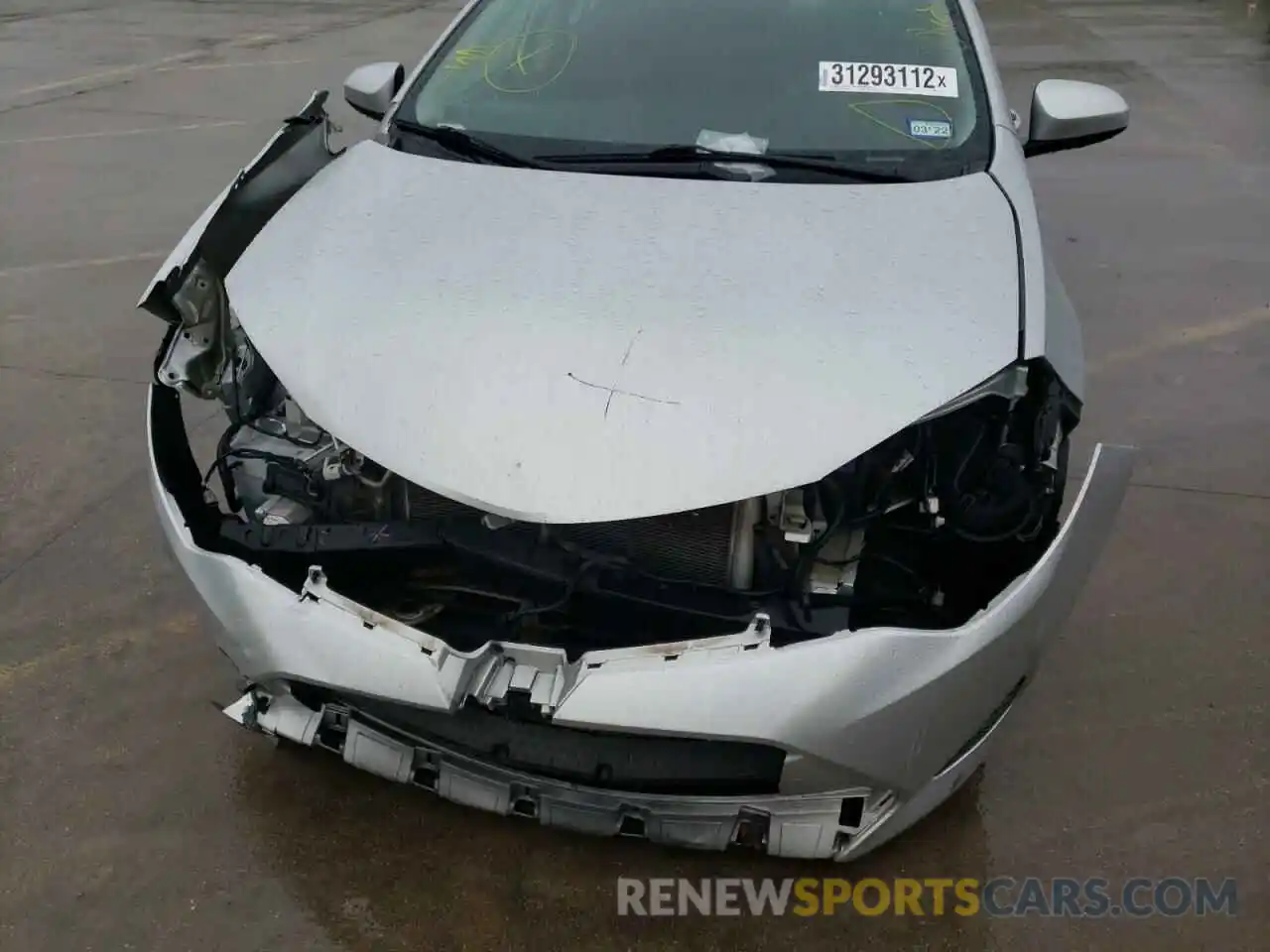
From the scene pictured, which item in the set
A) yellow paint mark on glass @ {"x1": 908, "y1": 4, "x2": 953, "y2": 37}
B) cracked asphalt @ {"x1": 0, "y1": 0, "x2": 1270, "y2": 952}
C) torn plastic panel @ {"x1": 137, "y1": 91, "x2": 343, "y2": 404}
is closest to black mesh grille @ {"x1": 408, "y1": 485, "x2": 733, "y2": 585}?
cracked asphalt @ {"x1": 0, "y1": 0, "x2": 1270, "y2": 952}

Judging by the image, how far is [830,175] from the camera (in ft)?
8.65

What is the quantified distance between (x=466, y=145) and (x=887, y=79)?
3.65 ft

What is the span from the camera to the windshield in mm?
2754

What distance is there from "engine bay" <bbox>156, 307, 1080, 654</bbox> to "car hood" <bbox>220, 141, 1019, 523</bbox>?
14 cm

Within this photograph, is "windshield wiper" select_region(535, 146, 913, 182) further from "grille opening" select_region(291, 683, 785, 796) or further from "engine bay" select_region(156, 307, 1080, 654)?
"grille opening" select_region(291, 683, 785, 796)

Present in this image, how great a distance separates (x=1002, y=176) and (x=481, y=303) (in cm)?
130

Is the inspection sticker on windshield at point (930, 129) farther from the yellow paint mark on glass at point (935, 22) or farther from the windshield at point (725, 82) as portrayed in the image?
the yellow paint mark on glass at point (935, 22)

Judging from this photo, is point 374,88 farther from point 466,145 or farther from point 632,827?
point 632,827

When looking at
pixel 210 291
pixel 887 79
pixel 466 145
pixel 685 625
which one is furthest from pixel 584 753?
pixel 887 79

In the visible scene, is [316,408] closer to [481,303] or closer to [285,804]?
[481,303]

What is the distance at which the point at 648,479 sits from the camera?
1.94 m

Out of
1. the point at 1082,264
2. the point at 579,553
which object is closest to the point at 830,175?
the point at 579,553

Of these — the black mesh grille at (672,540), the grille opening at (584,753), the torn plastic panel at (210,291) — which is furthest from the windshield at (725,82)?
the grille opening at (584,753)

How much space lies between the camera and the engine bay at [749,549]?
2.10 m
